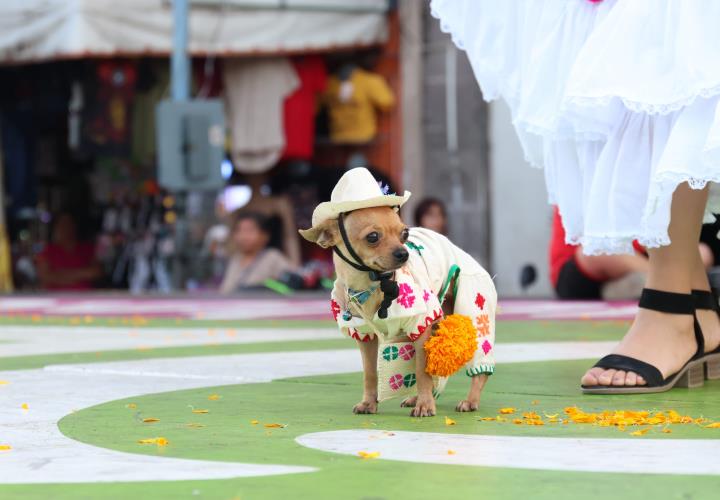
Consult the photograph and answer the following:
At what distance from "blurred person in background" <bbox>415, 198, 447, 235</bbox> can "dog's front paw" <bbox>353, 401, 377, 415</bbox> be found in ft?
20.5

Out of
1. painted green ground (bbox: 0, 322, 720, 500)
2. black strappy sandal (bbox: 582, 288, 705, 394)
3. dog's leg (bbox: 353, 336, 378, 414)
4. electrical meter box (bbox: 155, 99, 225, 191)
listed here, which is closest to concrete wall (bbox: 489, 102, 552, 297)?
electrical meter box (bbox: 155, 99, 225, 191)

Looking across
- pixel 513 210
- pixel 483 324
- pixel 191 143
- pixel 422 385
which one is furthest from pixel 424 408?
pixel 513 210

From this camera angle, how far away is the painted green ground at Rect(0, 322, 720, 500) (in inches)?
68.4

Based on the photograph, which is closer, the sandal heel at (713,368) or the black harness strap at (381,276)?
the black harness strap at (381,276)

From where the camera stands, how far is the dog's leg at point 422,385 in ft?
8.70

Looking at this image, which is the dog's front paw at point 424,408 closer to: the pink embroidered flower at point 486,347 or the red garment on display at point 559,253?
the pink embroidered flower at point 486,347

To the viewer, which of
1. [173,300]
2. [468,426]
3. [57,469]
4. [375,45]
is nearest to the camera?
[57,469]

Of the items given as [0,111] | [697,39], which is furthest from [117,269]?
[697,39]

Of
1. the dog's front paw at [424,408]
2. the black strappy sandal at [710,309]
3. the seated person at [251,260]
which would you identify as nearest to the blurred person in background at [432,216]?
the seated person at [251,260]

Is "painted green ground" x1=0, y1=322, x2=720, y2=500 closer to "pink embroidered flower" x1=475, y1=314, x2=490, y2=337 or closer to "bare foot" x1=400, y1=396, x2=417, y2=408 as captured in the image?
"bare foot" x1=400, y1=396, x2=417, y2=408

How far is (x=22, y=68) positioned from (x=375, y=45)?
3054mm

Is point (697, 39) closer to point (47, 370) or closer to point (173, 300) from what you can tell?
point (47, 370)

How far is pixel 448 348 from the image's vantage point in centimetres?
266

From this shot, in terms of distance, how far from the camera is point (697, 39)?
2.95 m
